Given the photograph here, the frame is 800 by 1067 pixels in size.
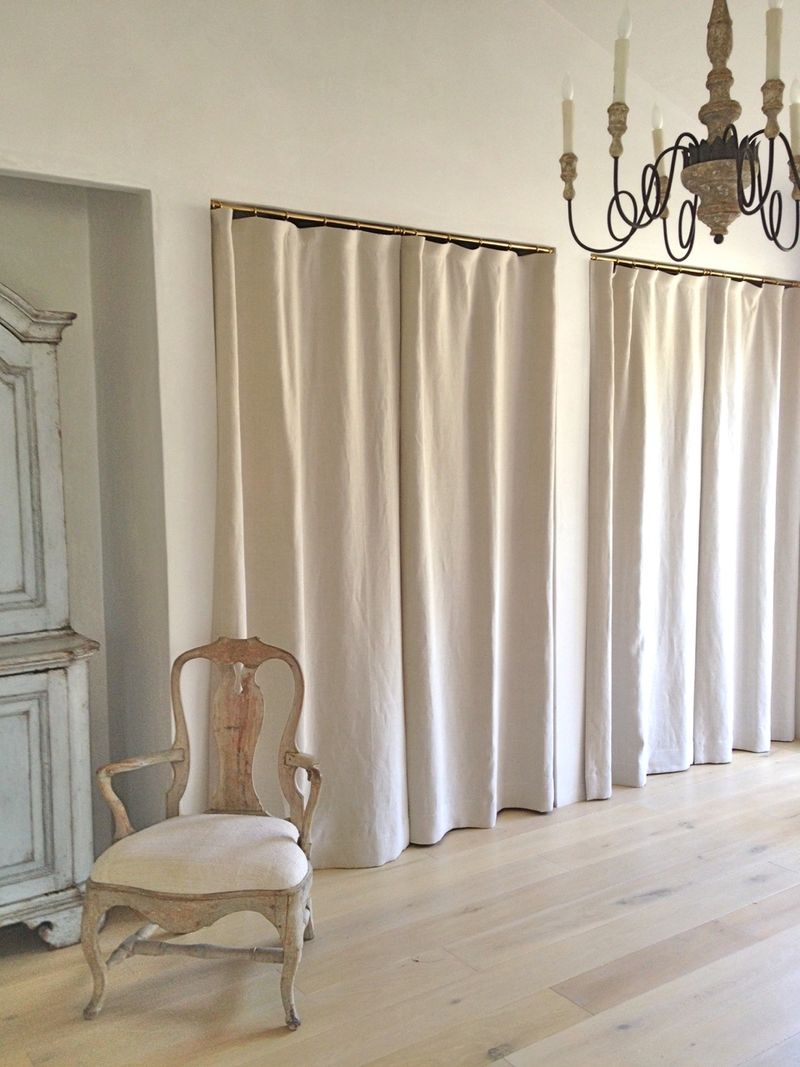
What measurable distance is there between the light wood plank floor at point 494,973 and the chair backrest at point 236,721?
439 mm

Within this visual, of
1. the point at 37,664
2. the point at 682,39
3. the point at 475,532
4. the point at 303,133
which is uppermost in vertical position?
the point at 682,39

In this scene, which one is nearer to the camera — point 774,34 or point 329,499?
point 774,34

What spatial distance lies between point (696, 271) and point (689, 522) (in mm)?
1057

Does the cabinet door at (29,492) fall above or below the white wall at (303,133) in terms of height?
below

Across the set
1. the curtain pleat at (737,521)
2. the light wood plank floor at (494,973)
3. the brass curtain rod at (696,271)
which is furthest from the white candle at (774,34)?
the curtain pleat at (737,521)

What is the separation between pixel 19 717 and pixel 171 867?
633 mm

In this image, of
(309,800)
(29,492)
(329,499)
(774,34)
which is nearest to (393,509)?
(329,499)

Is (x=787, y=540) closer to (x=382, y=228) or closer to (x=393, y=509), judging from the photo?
(x=393, y=509)

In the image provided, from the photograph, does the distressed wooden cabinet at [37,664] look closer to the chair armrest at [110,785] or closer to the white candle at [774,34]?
the chair armrest at [110,785]

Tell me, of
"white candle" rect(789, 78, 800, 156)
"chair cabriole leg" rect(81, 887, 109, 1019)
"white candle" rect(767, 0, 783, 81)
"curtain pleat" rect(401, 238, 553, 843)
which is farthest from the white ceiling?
"chair cabriole leg" rect(81, 887, 109, 1019)

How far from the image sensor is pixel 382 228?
129 inches

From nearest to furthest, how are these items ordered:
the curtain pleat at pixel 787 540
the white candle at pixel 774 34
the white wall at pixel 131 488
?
1. the white candle at pixel 774 34
2. the white wall at pixel 131 488
3. the curtain pleat at pixel 787 540

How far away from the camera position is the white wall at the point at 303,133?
2717 millimetres

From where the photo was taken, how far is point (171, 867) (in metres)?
2.38
